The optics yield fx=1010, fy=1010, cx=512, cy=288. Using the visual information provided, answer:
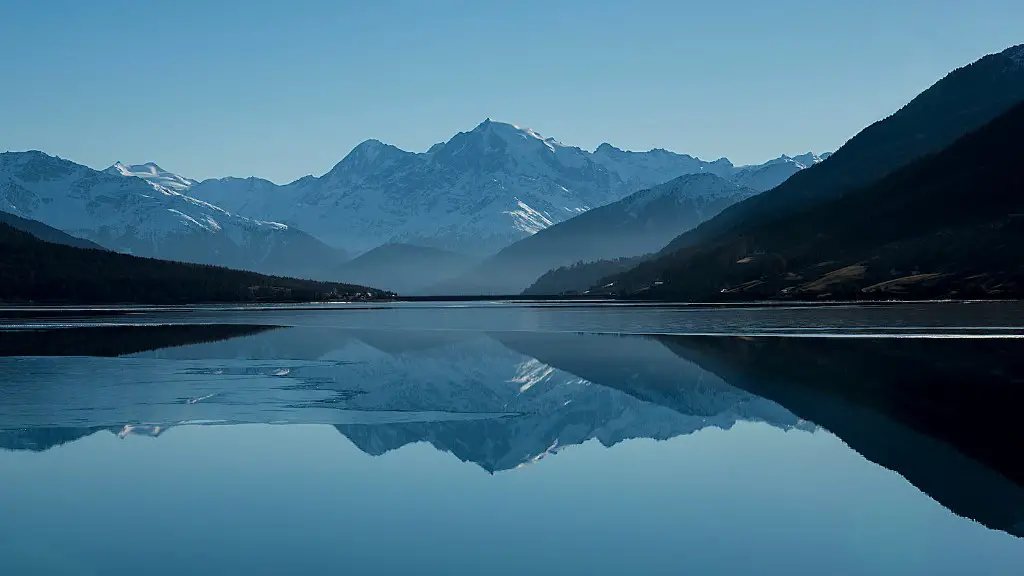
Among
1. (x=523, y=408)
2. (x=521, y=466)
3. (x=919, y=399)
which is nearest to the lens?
(x=521, y=466)

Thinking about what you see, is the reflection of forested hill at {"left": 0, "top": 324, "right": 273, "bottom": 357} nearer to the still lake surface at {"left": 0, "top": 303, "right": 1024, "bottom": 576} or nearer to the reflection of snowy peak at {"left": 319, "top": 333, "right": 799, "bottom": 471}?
the still lake surface at {"left": 0, "top": 303, "right": 1024, "bottom": 576}

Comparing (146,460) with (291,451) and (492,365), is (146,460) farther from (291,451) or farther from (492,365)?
(492,365)

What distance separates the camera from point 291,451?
3956 centimetres

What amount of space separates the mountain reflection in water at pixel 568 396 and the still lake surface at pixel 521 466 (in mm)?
252

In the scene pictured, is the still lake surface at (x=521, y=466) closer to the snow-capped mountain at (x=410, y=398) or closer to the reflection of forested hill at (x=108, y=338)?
the snow-capped mountain at (x=410, y=398)

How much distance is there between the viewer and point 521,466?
120 ft

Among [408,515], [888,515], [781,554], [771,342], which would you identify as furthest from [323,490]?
[771,342]

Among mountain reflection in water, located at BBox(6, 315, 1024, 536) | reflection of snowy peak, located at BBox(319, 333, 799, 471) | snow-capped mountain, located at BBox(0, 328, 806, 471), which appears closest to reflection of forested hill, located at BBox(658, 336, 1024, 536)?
mountain reflection in water, located at BBox(6, 315, 1024, 536)

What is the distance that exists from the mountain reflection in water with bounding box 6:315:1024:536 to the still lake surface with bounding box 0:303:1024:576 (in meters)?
0.25

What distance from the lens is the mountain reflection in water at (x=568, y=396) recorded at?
126 ft

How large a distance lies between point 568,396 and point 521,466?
715 inches

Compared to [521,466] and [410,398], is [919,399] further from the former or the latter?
[410,398]

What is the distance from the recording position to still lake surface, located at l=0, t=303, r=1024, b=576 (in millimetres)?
25391

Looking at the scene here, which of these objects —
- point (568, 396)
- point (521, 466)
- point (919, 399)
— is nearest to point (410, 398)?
point (568, 396)
